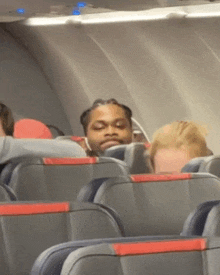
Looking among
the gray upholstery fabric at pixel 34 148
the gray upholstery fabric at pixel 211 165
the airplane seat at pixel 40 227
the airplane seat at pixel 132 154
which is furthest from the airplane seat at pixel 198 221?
the airplane seat at pixel 132 154

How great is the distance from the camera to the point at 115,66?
18250 mm

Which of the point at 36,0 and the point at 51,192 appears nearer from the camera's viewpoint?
the point at 51,192

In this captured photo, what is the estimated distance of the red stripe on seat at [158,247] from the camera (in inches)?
94.3

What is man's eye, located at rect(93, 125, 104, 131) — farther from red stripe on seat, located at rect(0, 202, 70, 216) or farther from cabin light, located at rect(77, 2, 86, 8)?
cabin light, located at rect(77, 2, 86, 8)

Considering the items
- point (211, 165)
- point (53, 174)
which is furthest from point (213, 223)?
point (211, 165)

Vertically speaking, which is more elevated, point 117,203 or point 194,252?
point 117,203

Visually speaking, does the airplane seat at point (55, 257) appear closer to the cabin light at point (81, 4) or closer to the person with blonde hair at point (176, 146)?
the person with blonde hair at point (176, 146)

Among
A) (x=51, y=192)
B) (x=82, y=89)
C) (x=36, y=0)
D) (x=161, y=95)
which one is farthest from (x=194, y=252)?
(x=82, y=89)

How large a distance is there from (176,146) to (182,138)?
83mm

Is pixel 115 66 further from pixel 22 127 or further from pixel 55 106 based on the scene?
pixel 22 127

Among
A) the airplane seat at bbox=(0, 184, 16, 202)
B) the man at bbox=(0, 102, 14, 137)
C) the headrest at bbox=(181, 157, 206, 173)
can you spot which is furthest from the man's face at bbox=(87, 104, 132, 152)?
the airplane seat at bbox=(0, 184, 16, 202)

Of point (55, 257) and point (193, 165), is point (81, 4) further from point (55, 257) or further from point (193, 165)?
point (55, 257)

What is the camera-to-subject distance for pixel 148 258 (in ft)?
7.91

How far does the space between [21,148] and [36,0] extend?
904 centimetres
